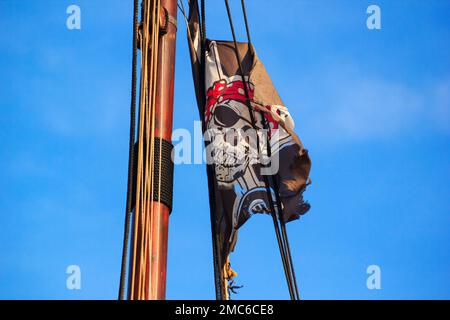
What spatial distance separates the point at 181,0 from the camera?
9.79 meters

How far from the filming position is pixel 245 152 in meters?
9.16

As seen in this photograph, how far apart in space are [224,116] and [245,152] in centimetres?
45

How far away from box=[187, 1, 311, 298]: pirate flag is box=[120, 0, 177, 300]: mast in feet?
3.30

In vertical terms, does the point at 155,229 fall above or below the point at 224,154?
below

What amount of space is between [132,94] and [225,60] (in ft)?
6.24

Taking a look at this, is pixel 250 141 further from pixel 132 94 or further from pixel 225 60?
pixel 132 94

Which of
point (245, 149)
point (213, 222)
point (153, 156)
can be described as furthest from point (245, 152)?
point (153, 156)

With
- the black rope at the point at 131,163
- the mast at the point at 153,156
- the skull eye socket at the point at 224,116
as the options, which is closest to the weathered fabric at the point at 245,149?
the skull eye socket at the point at 224,116

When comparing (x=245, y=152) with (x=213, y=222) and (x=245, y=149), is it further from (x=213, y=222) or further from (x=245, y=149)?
(x=213, y=222)

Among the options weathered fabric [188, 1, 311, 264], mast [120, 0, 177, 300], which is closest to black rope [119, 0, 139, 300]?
mast [120, 0, 177, 300]

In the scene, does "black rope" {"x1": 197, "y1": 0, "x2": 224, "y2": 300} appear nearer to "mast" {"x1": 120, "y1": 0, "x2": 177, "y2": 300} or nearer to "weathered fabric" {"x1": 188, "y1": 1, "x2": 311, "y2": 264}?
"weathered fabric" {"x1": 188, "y1": 1, "x2": 311, "y2": 264}
